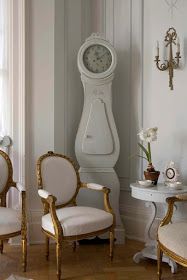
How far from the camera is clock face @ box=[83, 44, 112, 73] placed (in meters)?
3.24

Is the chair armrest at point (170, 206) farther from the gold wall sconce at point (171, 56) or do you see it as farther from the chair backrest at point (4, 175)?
the chair backrest at point (4, 175)

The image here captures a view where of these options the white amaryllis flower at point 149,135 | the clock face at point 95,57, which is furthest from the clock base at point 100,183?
the clock face at point 95,57

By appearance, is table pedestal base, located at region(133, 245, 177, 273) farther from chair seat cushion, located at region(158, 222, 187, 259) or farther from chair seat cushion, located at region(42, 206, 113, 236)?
chair seat cushion, located at region(158, 222, 187, 259)

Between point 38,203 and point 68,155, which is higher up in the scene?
point 68,155

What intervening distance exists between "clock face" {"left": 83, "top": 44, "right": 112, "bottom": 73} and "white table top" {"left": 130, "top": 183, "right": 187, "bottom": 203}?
1085mm

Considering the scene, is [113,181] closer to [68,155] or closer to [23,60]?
[68,155]

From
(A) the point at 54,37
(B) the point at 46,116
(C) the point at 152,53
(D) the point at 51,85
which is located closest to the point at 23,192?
(B) the point at 46,116

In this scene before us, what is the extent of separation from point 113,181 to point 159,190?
66 centimetres

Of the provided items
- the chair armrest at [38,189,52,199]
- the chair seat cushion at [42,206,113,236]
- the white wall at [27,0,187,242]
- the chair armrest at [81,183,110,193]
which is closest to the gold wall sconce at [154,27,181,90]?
the white wall at [27,0,187,242]

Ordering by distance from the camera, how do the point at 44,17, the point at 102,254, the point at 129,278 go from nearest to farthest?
the point at 129,278, the point at 102,254, the point at 44,17

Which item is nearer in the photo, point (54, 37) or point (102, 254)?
point (102, 254)

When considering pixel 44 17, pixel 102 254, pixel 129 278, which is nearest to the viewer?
pixel 129 278

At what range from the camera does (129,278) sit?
8.48 feet

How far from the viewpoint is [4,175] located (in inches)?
118
